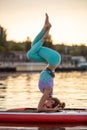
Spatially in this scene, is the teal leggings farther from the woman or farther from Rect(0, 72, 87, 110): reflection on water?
Rect(0, 72, 87, 110): reflection on water

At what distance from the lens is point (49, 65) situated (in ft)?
44.6

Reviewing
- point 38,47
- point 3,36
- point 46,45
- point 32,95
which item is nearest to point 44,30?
point 38,47

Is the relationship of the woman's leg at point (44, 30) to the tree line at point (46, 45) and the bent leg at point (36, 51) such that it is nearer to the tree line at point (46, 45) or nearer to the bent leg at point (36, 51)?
the bent leg at point (36, 51)

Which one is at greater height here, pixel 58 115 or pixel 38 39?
pixel 38 39

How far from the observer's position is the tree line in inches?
5594

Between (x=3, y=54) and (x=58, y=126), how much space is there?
394ft

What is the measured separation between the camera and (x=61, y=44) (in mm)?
167125

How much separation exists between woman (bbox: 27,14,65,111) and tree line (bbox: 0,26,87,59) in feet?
377

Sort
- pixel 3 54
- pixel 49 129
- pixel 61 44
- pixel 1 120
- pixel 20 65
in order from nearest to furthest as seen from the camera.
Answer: pixel 49 129, pixel 1 120, pixel 20 65, pixel 3 54, pixel 61 44

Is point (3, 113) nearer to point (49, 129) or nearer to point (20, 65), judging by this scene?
point (49, 129)

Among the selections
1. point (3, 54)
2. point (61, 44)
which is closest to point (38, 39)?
point (3, 54)

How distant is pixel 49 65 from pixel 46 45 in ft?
393

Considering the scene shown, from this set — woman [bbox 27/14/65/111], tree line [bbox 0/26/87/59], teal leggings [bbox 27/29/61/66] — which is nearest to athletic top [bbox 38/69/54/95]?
woman [bbox 27/14/65/111]

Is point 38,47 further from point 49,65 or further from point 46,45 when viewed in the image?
point 46,45
